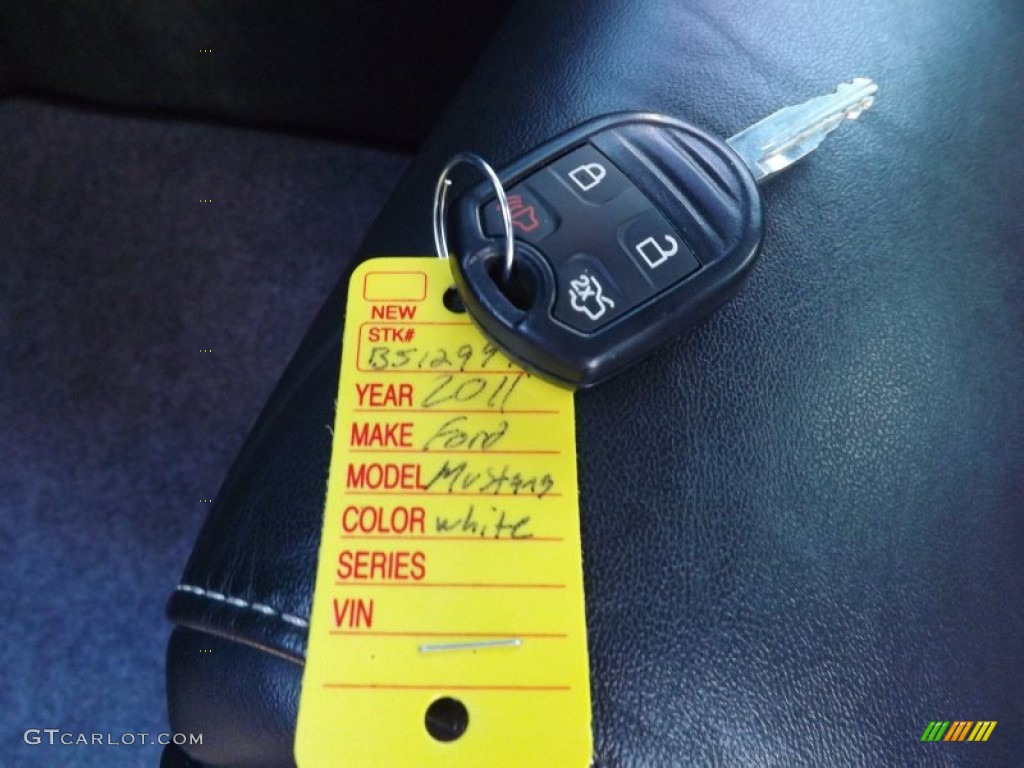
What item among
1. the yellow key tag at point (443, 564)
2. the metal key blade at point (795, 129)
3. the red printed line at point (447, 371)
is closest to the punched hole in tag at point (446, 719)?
the yellow key tag at point (443, 564)

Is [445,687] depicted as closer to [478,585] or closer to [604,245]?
[478,585]

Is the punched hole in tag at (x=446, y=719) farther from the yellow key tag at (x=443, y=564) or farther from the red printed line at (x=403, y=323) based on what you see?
the red printed line at (x=403, y=323)

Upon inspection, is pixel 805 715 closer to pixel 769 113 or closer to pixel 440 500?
pixel 440 500

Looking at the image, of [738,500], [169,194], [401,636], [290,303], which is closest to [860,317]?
[738,500]

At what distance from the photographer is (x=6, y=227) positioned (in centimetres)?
91

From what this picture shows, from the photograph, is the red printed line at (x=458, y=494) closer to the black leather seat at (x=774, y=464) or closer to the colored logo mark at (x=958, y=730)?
the black leather seat at (x=774, y=464)

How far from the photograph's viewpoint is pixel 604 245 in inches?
13.9

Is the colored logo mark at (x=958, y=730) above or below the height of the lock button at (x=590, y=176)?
below

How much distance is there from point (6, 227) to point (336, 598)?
0.79 m

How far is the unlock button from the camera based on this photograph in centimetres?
35

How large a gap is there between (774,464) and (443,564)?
15 centimetres

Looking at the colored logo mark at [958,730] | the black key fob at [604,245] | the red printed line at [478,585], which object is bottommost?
the red printed line at [478,585]

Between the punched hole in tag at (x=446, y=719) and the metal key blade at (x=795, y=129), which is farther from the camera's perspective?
the metal key blade at (x=795, y=129)

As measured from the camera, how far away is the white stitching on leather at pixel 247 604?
12.6 inches
